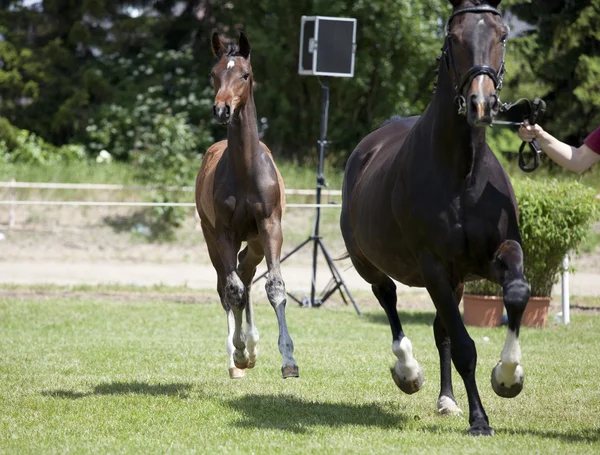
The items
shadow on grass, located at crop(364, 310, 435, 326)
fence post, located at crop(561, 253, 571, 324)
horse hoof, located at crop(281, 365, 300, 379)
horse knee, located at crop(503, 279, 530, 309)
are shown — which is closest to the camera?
horse knee, located at crop(503, 279, 530, 309)

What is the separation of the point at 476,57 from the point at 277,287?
258cm

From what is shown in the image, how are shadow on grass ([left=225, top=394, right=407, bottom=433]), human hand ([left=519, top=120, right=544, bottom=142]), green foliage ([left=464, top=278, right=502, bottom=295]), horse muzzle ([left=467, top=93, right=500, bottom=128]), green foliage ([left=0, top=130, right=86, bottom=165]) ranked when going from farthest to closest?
1. green foliage ([left=0, top=130, right=86, bottom=165])
2. green foliage ([left=464, top=278, right=502, bottom=295])
3. shadow on grass ([left=225, top=394, right=407, bottom=433])
4. human hand ([left=519, top=120, right=544, bottom=142])
5. horse muzzle ([left=467, top=93, right=500, bottom=128])

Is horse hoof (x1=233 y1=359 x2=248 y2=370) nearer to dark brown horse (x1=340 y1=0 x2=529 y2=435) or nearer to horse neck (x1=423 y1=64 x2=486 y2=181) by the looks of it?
dark brown horse (x1=340 y1=0 x2=529 y2=435)

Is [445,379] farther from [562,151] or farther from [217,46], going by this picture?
[217,46]

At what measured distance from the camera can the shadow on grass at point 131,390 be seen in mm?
6578

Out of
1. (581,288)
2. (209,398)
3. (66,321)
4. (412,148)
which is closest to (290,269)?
(581,288)

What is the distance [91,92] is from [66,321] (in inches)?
580

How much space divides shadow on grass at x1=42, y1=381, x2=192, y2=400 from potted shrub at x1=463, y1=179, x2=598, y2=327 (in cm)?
474

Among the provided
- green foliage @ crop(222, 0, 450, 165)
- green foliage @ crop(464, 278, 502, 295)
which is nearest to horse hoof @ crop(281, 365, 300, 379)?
green foliage @ crop(464, 278, 502, 295)

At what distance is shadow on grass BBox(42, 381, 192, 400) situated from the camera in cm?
658

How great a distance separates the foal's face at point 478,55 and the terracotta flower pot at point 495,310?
6.11m

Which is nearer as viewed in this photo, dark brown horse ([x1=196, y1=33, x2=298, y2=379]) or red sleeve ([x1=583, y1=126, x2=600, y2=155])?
red sleeve ([x1=583, y1=126, x2=600, y2=155])

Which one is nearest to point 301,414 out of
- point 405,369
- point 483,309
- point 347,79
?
point 405,369

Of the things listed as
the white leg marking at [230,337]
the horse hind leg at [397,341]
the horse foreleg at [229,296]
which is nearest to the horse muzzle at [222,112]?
the horse foreleg at [229,296]
